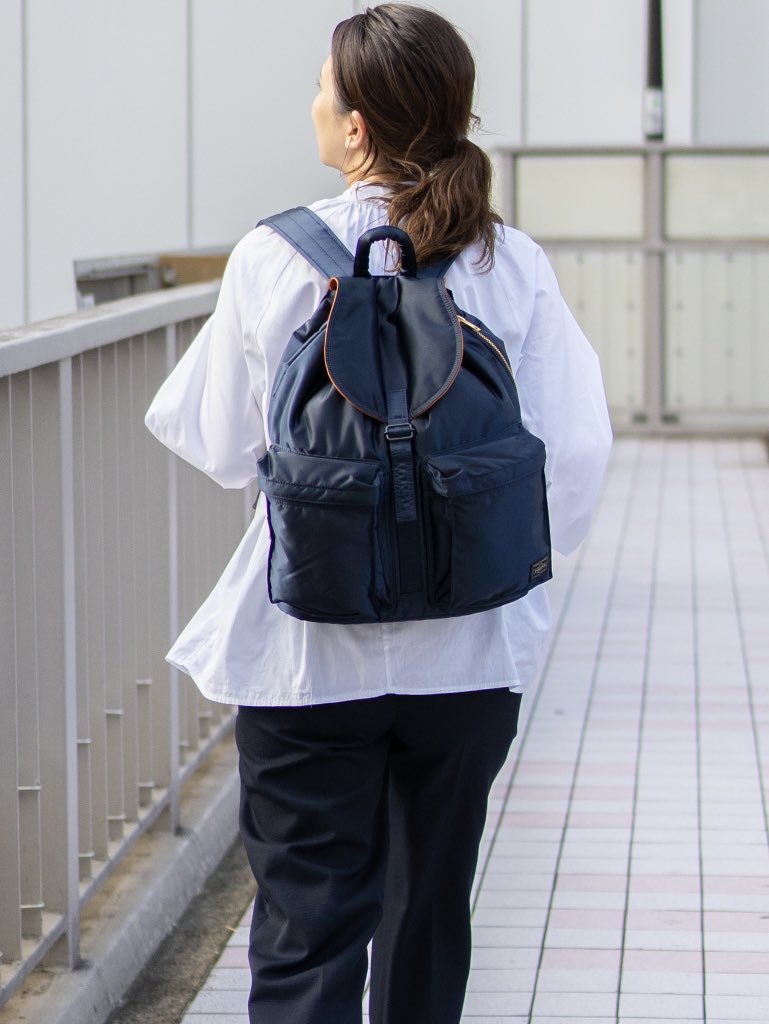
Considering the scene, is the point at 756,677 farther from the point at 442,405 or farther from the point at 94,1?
the point at 94,1

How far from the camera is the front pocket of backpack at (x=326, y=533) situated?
2035 mm

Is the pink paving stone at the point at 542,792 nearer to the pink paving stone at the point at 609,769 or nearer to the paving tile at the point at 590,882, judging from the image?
the pink paving stone at the point at 609,769

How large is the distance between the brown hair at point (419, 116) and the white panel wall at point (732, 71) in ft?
32.4

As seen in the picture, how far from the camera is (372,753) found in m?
2.27

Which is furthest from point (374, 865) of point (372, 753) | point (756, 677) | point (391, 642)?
point (756, 677)

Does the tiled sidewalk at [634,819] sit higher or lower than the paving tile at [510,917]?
higher

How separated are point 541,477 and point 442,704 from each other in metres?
0.32

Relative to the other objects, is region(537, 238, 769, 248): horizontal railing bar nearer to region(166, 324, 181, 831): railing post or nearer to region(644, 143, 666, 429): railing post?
region(644, 143, 666, 429): railing post

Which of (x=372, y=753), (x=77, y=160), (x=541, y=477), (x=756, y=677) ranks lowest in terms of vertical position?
(x=756, y=677)

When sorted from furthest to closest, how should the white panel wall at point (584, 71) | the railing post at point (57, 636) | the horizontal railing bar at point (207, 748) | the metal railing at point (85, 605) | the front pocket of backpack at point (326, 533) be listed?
1. the white panel wall at point (584, 71)
2. the horizontal railing bar at point (207, 748)
3. the railing post at point (57, 636)
4. the metal railing at point (85, 605)
5. the front pocket of backpack at point (326, 533)

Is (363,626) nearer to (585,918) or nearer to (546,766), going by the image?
(585,918)

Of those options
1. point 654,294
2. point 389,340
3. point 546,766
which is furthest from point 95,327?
point 654,294

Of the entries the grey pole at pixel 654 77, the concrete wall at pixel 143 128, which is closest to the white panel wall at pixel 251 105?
the concrete wall at pixel 143 128

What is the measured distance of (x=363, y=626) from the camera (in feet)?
7.20
